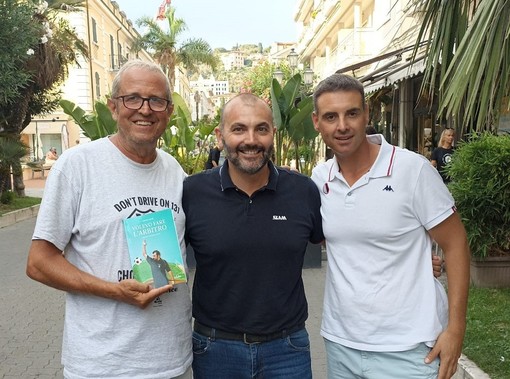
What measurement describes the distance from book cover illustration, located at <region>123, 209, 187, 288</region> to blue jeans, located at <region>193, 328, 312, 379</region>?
1.54ft

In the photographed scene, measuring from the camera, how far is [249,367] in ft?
7.84

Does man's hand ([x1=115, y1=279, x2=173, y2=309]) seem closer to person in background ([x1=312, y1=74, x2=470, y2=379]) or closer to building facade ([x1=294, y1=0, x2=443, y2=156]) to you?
person in background ([x1=312, y1=74, x2=470, y2=379])

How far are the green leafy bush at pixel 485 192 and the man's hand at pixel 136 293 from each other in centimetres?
491

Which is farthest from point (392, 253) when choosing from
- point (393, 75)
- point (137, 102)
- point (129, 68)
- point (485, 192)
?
point (393, 75)

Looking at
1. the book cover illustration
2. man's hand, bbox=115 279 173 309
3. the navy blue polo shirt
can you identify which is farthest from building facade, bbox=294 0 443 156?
man's hand, bbox=115 279 173 309

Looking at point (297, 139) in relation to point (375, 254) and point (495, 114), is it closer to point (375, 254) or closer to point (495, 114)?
point (495, 114)

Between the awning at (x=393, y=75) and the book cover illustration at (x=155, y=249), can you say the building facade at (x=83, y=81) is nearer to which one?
the awning at (x=393, y=75)

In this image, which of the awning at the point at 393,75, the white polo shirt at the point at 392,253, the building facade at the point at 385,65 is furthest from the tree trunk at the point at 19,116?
the white polo shirt at the point at 392,253

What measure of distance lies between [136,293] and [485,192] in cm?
502

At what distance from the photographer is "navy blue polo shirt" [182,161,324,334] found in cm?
235

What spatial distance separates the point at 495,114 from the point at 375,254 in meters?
2.46

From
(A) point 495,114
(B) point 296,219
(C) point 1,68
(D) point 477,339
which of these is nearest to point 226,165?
(B) point 296,219

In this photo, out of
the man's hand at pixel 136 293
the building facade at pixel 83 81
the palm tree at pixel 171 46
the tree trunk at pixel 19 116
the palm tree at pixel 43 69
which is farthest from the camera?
the palm tree at pixel 171 46

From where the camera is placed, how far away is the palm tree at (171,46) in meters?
39.0
